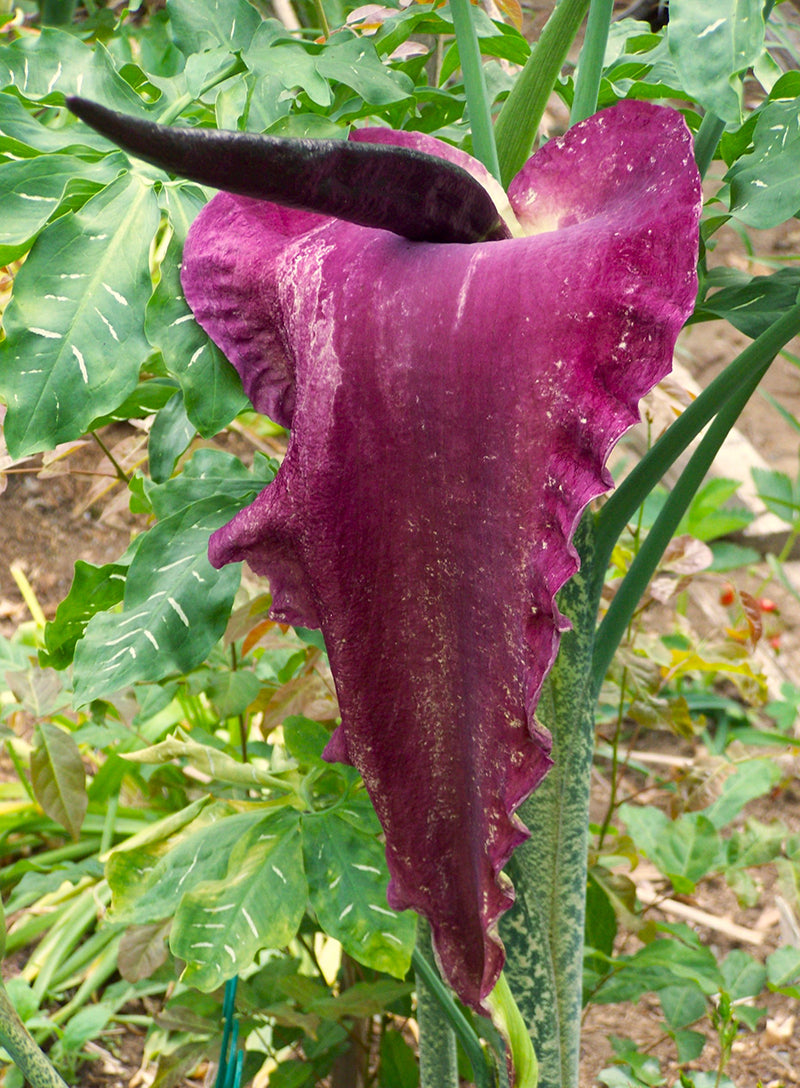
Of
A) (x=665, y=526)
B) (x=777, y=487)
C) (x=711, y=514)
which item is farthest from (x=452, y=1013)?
(x=777, y=487)

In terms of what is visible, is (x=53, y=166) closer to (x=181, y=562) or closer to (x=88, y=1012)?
(x=181, y=562)

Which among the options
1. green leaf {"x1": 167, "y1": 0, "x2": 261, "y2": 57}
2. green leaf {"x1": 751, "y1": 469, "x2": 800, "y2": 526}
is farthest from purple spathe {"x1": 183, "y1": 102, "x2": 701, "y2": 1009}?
green leaf {"x1": 751, "y1": 469, "x2": 800, "y2": 526}

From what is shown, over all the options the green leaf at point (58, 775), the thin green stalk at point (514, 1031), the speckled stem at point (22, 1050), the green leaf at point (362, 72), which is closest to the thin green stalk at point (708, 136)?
the green leaf at point (362, 72)

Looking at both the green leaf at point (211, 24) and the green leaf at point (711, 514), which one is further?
the green leaf at point (711, 514)

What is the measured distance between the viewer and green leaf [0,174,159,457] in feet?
1.16

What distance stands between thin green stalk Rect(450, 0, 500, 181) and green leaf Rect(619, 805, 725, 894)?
20.8 inches

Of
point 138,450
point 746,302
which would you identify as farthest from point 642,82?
point 138,450

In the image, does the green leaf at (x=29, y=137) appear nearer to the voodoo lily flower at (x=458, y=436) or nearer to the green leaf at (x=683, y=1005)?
the voodoo lily flower at (x=458, y=436)

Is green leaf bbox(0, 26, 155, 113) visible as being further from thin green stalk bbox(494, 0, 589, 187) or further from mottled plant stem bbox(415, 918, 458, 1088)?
mottled plant stem bbox(415, 918, 458, 1088)

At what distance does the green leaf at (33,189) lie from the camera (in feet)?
1.23

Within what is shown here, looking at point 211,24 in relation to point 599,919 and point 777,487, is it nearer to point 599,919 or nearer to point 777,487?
point 599,919

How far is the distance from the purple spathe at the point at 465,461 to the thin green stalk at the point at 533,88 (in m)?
0.08

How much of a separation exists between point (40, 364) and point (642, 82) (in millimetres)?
315

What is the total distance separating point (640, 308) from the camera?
0.90 feet
